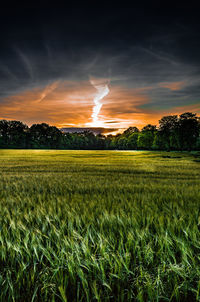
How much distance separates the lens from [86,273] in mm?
1432

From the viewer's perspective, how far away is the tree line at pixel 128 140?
48.0 m

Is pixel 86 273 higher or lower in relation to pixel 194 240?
lower

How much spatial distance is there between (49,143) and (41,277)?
134 m

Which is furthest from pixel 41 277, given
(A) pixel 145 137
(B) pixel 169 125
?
(A) pixel 145 137

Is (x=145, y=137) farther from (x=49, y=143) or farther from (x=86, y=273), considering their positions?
(x=86, y=273)

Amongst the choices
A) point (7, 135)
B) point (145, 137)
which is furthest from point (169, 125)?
point (7, 135)

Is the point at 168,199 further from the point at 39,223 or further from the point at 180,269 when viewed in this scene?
the point at 39,223

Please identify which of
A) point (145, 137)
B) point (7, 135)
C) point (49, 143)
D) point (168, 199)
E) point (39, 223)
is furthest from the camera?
point (49, 143)

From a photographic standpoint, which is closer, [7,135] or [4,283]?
[4,283]

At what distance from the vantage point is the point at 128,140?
439 ft

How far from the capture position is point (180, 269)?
1315 millimetres

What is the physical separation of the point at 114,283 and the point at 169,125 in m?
60.0

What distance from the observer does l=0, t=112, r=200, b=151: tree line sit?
48.0 m

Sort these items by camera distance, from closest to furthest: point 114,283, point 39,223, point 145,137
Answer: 1. point 114,283
2. point 39,223
3. point 145,137
